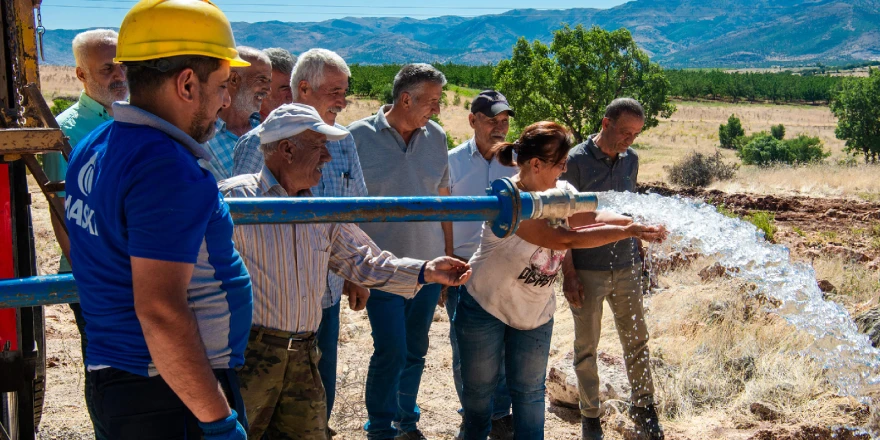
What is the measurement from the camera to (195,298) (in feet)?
5.44

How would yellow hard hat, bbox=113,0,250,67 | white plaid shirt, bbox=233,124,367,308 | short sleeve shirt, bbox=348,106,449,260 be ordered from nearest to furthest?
yellow hard hat, bbox=113,0,250,67 < white plaid shirt, bbox=233,124,367,308 < short sleeve shirt, bbox=348,106,449,260

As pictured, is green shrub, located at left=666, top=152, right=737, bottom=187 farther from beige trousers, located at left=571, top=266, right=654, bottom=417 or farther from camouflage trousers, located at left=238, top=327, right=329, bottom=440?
camouflage trousers, located at left=238, top=327, right=329, bottom=440

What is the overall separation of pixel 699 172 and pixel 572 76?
7754 millimetres

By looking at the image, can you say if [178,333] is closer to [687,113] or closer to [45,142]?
[45,142]

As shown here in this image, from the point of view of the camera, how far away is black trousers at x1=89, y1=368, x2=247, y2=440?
164 cm

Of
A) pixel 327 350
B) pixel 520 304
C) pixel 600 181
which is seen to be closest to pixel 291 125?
pixel 327 350

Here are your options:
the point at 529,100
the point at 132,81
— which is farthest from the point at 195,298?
the point at 529,100

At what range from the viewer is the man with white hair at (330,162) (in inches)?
120

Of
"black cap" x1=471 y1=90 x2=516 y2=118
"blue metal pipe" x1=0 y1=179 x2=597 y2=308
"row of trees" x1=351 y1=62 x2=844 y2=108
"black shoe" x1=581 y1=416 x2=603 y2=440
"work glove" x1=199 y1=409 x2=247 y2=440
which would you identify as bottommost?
"black shoe" x1=581 y1=416 x2=603 y2=440

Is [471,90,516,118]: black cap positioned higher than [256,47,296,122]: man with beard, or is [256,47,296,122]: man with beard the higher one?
[256,47,296,122]: man with beard

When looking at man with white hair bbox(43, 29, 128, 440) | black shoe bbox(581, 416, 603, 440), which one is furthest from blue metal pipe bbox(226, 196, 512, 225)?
black shoe bbox(581, 416, 603, 440)

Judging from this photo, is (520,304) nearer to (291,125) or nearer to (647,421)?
(291,125)

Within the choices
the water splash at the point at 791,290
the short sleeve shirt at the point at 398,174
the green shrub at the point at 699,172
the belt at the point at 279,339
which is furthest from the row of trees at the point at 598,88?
the belt at the point at 279,339

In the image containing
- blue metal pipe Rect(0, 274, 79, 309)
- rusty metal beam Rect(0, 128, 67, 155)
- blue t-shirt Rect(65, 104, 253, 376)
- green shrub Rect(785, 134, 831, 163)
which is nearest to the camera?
blue t-shirt Rect(65, 104, 253, 376)
